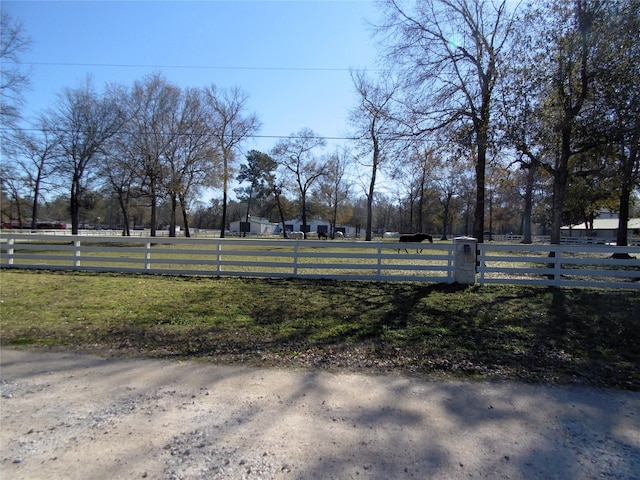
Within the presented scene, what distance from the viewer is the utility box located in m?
9.66

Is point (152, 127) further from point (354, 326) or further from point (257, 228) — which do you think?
point (257, 228)

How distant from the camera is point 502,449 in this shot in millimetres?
2822

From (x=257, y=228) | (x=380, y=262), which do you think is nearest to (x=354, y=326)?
(x=380, y=262)

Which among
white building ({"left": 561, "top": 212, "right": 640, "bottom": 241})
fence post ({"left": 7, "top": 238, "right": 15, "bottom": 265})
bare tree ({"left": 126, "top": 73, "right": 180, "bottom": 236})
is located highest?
bare tree ({"left": 126, "top": 73, "right": 180, "bottom": 236})

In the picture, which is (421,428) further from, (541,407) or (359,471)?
(541,407)

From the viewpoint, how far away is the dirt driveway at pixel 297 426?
258 cm

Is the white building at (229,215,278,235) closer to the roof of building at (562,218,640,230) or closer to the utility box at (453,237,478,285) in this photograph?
the roof of building at (562,218,640,230)

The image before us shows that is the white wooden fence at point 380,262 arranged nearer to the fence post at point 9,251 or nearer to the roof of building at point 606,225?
the fence post at point 9,251

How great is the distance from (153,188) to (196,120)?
690cm

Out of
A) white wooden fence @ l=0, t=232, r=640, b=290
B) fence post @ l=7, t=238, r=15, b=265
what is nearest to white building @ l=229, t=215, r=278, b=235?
fence post @ l=7, t=238, r=15, b=265

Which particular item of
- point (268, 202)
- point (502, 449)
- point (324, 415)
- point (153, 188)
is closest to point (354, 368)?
point (324, 415)

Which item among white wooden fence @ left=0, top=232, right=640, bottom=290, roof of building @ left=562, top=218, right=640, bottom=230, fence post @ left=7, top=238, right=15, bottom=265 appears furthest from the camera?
roof of building @ left=562, top=218, right=640, bottom=230

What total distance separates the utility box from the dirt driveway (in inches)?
230

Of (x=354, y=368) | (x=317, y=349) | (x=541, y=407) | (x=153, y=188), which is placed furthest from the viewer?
(x=153, y=188)
